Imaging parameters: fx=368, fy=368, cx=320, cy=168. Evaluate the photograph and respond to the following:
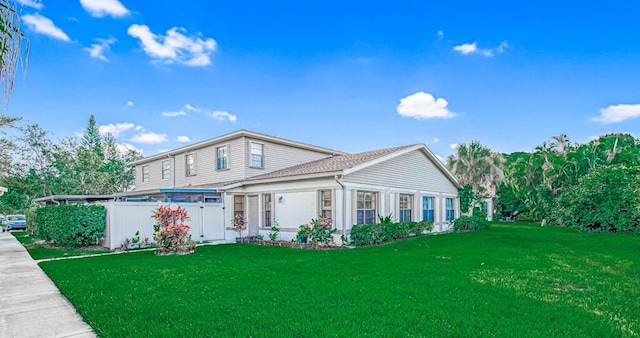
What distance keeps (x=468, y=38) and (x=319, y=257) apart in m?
11.9

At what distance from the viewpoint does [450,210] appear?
2119 centimetres

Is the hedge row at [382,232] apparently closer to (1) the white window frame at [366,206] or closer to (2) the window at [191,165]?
(1) the white window frame at [366,206]

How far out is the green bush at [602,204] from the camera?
18.2 meters

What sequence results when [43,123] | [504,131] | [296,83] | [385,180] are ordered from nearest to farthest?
[385,180] → [296,83] → [504,131] → [43,123]

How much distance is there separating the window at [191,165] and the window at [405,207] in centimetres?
1128

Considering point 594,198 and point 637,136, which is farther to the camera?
point 637,136

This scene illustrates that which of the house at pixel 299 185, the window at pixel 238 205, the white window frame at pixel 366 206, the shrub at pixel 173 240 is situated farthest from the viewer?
the window at pixel 238 205

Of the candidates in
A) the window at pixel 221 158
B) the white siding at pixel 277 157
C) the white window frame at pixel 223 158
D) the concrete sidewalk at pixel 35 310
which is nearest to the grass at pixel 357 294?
the concrete sidewalk at pixel 35 310

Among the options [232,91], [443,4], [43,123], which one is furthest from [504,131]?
[43,123]

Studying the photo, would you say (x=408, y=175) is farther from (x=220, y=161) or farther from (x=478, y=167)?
(x=478, y=167)

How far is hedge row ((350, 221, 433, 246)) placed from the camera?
44.2 feet

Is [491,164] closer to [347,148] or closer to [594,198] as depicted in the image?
[594,198]

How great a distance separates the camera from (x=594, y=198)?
19453mm

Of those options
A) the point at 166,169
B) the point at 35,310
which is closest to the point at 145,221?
the point at 35,310
